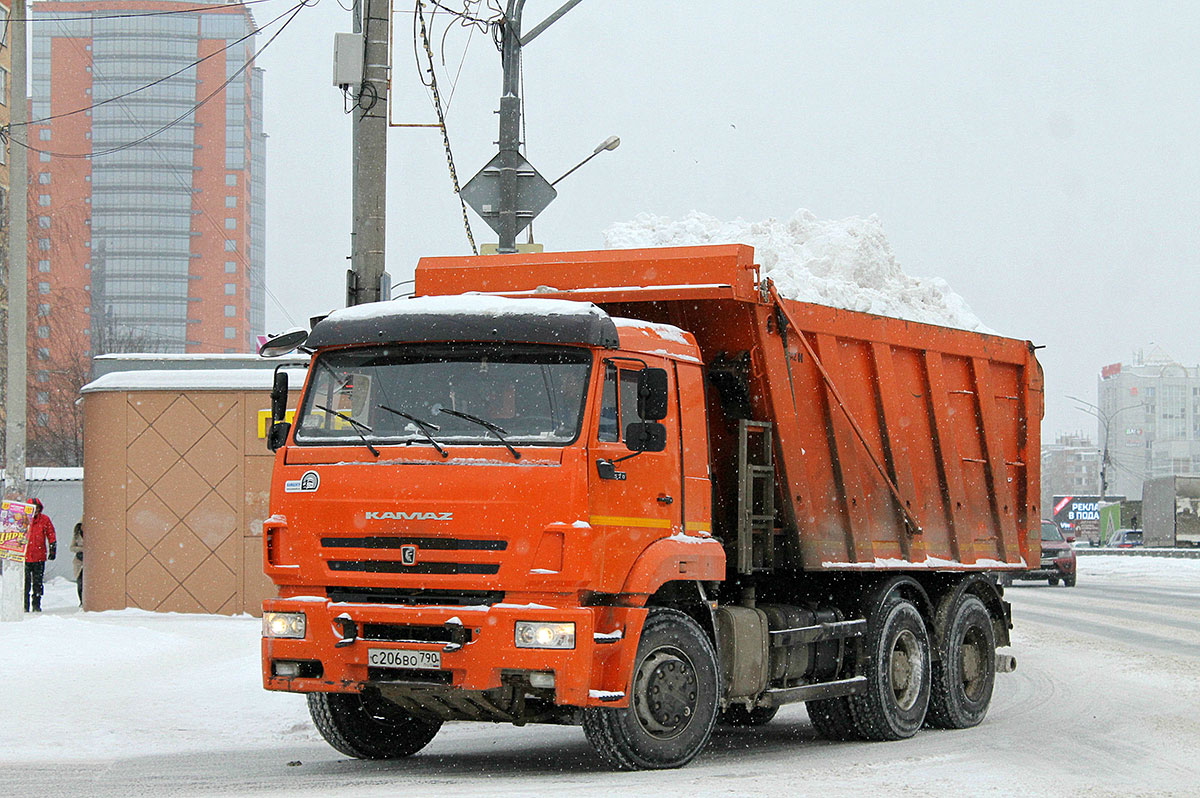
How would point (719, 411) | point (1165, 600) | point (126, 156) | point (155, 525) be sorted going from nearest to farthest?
point (719, 411) < point (155, 525) < point (1165, 600) < point (126, 156)

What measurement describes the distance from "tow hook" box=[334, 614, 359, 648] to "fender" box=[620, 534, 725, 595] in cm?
147

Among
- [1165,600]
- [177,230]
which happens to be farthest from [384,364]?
[177,230]

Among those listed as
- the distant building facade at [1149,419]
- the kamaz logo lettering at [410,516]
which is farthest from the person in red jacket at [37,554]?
the distant building facade at [1149,419]

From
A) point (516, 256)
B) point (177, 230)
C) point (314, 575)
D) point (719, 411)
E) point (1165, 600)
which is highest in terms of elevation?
point (177, 230)

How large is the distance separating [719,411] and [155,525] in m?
11.9

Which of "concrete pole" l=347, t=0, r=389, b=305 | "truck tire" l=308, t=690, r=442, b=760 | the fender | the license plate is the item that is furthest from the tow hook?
"concrete pole" l=347, t=0, r=389, b=305

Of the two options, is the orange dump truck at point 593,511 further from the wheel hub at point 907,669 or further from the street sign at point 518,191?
the street sign at point 518,191

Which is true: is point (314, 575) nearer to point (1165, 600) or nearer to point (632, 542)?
point (632, 542)

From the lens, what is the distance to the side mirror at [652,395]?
8523 millimetres

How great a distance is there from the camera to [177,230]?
15900cm

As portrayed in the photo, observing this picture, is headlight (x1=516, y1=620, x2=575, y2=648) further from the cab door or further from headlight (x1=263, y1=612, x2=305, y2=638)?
headlight (x1=263, y1=612, x2=305, y2=638)

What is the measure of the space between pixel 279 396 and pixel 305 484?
1.03m

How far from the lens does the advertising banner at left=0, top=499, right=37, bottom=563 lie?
17891mm

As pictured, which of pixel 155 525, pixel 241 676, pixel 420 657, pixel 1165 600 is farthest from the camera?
pixel 1165 600
